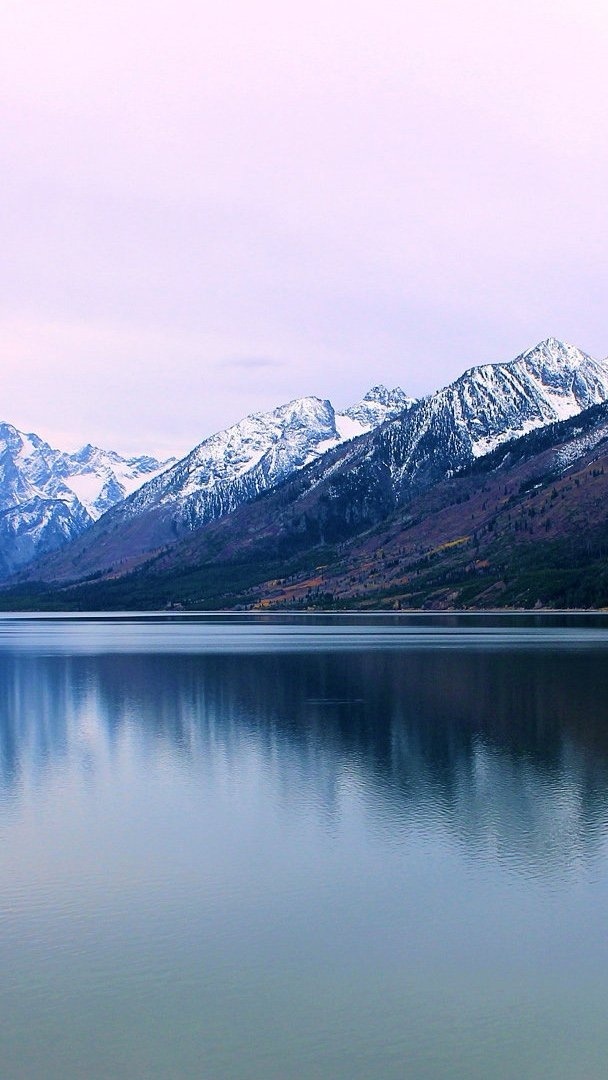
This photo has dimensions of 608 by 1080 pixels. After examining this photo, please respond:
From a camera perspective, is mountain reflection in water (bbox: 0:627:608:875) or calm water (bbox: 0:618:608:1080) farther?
mountain reflection in water (bbox: 0:627:608:875)

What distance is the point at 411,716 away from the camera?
8575cm

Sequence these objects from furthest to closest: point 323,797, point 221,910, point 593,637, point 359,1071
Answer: point 593,637 < point 323,797 < point 221,910 < point 359,1071

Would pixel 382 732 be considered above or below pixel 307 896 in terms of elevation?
above

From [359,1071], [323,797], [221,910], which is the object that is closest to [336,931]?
[221,910]

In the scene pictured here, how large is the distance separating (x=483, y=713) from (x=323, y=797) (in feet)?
109

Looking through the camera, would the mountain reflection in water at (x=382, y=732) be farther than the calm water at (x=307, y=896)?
Yes

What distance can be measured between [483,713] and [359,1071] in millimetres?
62901

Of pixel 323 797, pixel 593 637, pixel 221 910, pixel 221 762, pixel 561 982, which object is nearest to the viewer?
pixel 561 982

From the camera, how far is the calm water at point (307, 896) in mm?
27953

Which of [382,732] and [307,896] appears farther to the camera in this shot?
[382,732]

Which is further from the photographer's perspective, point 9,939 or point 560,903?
point 560,903

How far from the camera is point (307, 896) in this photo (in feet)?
131

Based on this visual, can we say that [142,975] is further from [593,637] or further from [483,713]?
[593,637]

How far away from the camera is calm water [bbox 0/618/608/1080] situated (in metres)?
28.0
